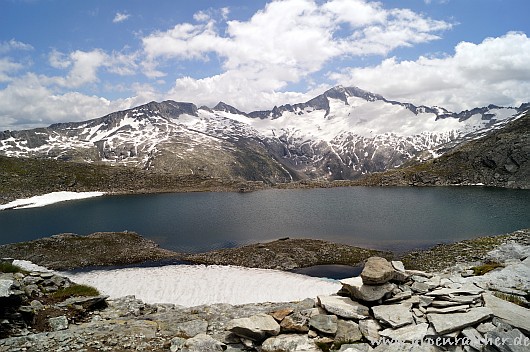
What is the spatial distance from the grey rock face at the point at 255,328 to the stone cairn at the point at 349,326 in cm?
6

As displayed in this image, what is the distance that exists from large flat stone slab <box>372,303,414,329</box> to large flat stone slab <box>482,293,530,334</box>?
4035 mm

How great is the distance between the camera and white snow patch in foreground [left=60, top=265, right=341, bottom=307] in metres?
40.8

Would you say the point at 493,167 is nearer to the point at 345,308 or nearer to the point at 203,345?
the point at 345,308

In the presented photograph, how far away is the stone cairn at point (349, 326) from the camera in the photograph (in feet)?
54.8

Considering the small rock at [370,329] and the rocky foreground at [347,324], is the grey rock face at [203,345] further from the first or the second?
the small rock at [370,329]

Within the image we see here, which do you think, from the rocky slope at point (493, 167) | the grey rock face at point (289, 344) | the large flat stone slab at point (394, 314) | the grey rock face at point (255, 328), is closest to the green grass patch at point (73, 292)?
the grey rock face at point (255, 328)

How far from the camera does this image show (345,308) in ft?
69.2

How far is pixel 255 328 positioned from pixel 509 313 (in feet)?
43.8

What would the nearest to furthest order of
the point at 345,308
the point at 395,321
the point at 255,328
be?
1. the point at 395,321
2. the point at 255,328
3. the point at 345,308

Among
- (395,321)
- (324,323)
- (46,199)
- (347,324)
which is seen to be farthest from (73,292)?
(46,199)

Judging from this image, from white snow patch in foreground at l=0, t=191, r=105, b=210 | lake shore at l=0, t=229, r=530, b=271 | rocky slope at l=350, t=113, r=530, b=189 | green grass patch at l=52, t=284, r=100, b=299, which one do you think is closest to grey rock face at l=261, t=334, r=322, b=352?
green grass patch at l=52, t=284, r=100, b=299

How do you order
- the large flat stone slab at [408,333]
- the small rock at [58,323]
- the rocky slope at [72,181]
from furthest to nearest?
the rocky slope at [72,181] < the small rock at [58,323] < the large flat stone slab at [408,333]

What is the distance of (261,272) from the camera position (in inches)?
1996

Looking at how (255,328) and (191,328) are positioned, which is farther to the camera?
(191,328)
